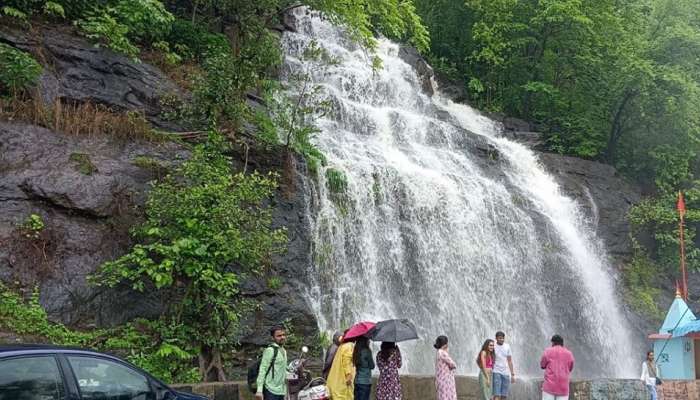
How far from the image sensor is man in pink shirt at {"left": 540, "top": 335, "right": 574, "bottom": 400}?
31.7 feet

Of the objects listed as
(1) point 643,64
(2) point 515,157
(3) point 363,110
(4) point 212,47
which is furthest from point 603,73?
(4) point 212,47

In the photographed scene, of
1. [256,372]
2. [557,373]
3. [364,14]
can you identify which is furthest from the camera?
[364,14]

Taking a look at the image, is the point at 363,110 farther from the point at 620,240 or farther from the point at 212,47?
the point at 620,240

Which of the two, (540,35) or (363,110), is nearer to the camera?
(363,110)

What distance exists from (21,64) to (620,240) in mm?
20599

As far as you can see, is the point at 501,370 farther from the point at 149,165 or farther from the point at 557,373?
the point at 149,165

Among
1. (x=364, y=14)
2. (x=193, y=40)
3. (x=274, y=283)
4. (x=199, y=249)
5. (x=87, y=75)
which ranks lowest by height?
(x=274, y=283)

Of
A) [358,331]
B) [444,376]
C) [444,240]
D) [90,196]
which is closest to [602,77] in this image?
[444,240]

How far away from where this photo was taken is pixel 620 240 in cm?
2362

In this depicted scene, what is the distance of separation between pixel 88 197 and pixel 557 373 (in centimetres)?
882

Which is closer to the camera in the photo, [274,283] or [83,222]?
[83,222]

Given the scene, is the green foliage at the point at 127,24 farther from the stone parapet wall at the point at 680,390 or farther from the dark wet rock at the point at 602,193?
the dark wet rock at the point at 602,193

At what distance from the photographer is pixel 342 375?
306 inches

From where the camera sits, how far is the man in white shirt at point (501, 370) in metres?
10.1
